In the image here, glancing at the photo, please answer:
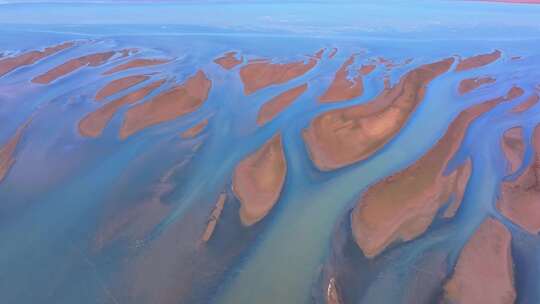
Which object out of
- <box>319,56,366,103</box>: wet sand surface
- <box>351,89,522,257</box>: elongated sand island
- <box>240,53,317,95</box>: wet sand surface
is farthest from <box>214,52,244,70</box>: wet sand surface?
<box>351,89,522,257</box>: elongated sand island

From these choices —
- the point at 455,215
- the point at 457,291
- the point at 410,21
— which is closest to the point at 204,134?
the point at 455,215

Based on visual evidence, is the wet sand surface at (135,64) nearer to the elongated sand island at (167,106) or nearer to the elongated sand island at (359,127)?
the elongated sand island at (167,106)

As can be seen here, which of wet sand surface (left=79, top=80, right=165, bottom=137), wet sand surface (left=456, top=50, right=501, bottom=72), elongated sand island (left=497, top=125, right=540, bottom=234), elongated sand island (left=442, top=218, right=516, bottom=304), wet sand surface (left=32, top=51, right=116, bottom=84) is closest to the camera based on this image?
elongated sand island (left=442, top=218, right=516, bottom=304)

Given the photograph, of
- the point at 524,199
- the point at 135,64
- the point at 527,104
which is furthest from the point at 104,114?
the point at 527,104

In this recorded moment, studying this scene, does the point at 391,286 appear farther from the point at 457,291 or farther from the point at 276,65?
the point at 276,65

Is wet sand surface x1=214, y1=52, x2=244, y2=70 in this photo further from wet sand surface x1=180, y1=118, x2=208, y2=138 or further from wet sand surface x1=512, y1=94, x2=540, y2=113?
wet sand surface x1=512, y1=94, x2=540, y2=113


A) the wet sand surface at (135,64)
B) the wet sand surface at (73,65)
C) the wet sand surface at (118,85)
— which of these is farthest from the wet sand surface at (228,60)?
the wet sand surface at (73,65)

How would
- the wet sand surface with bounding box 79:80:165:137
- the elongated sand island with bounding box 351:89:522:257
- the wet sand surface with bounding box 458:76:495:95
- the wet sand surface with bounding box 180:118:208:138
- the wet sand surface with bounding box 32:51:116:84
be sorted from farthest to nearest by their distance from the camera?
the wet sand surface with bounding box 32:51:116:84, the wet sand surface with bounding box 458:76:495:95, the wet sand surface with bounding box 79:80:165:137, the wet sand surface with bounding box 180:118:208:138, the elongated sand island with bounding box 351:89:522:257
